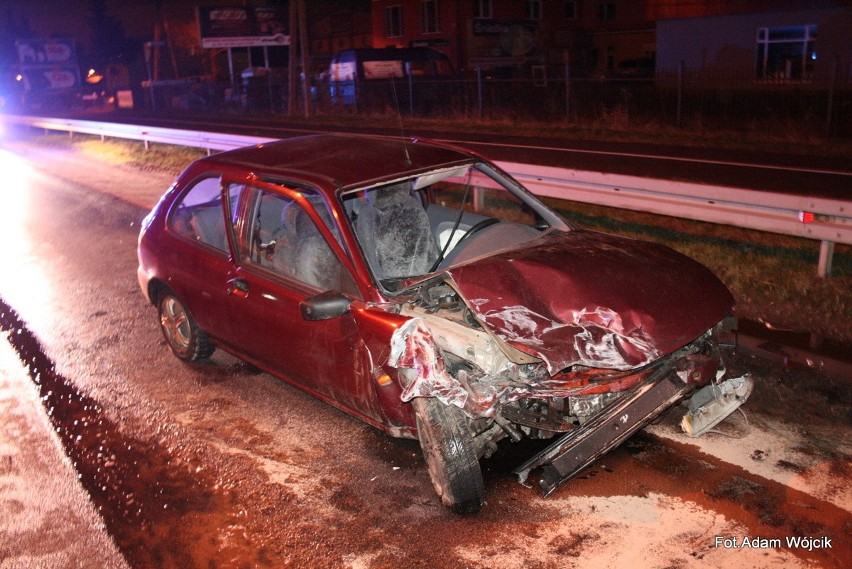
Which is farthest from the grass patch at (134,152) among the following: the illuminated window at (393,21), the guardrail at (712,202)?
the illuminated window at (393,21)

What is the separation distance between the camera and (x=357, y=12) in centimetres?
6025

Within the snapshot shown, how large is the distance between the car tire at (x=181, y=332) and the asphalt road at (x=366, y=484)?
0.11 meters

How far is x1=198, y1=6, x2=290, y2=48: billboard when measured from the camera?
48406 mm

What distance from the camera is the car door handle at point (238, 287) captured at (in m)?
5.30

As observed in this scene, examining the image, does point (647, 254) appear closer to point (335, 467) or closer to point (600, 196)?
point (335, 467)

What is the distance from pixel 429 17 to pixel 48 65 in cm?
3004

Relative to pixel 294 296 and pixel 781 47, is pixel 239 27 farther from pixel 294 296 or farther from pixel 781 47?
pixel 294 296

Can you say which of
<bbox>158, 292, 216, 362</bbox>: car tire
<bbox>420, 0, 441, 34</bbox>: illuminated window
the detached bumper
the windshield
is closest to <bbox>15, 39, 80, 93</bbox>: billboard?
<bbox>420, 0, 441, 34</bbox>: illuminated window

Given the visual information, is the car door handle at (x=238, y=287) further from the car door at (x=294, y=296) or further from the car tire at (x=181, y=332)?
the car tire at (x=181, y=332)

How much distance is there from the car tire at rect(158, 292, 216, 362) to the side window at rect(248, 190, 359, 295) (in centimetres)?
115

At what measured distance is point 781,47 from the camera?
27719mm

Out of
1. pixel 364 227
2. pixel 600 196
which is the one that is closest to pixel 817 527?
pixel 364 227

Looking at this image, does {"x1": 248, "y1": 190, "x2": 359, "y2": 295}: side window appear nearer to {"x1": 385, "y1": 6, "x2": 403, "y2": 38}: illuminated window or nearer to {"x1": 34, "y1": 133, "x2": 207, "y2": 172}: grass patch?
{"x1": 34, "y1": 133, "x2": 207, "y2": 172}: grass patch

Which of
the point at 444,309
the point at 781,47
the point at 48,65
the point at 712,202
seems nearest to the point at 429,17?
the point at 781,47
